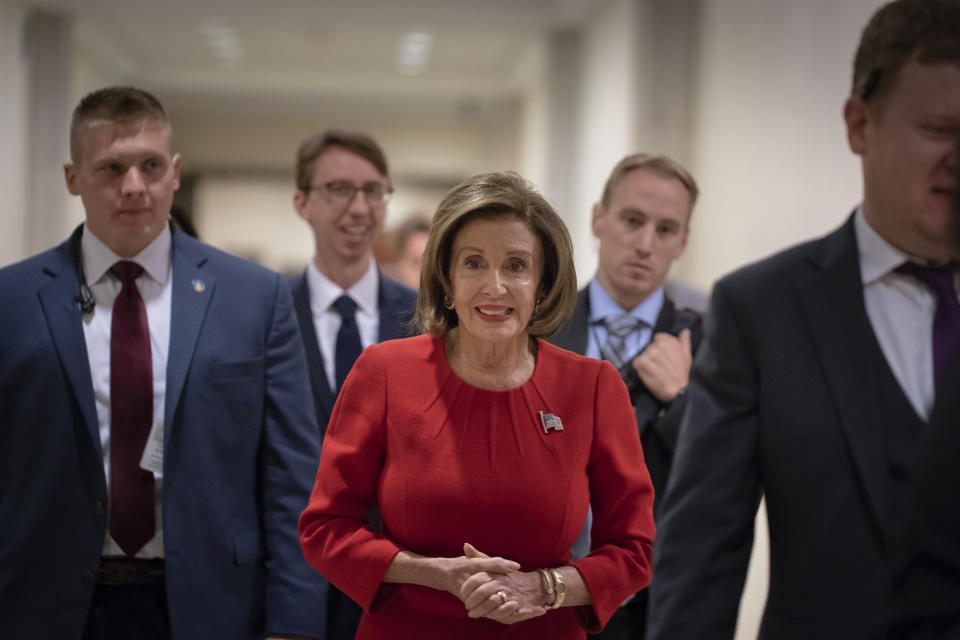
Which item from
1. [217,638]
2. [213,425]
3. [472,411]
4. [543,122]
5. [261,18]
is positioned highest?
[261,18]

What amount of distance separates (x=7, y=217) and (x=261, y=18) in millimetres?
2557

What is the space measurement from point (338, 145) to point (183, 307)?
1.08 meters

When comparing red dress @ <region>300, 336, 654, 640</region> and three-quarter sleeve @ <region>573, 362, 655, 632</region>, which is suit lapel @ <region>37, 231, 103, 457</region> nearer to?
red dress @ <region>300, 336, 654, 640</region>

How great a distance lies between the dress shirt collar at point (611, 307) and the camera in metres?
2.37

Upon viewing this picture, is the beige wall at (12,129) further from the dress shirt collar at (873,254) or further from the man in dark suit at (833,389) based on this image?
the dress shirt collar at (873,254)

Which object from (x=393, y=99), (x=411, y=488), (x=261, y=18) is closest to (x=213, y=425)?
(x=411, y=488)

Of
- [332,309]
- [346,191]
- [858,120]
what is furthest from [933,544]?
[346,191]

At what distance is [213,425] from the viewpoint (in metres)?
2.15

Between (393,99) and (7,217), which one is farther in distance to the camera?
(393,99)

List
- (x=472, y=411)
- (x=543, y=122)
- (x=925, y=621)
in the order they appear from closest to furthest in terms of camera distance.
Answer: (x=925, y=621) → (x=472, y=411) → (x=543, y=122)

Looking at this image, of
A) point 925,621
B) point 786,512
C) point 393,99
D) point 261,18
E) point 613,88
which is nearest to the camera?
point 925,621

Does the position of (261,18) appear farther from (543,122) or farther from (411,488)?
(411,488)

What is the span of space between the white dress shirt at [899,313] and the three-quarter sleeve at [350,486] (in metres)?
0.80

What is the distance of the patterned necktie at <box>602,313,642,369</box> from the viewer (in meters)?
2.28
